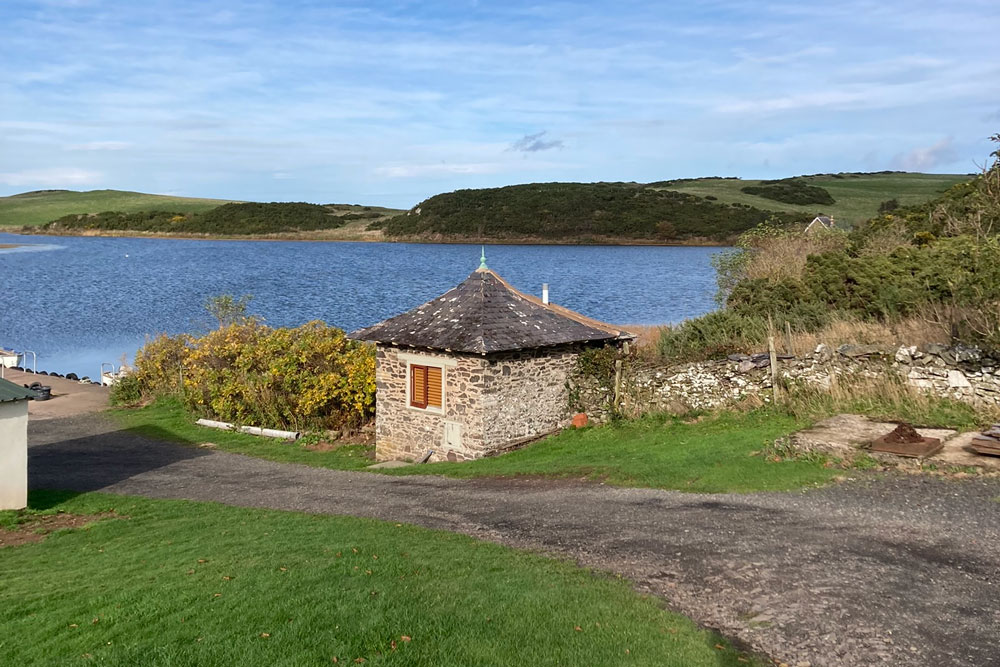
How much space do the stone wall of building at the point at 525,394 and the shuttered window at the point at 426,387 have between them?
1.52m

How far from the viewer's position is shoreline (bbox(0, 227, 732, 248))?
113m

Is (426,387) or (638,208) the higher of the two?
(638,208)

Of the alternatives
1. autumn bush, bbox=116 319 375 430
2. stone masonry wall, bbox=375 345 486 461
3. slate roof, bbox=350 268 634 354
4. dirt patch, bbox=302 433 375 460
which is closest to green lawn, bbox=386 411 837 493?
stone masonry wall, bbox=375 345 486 461

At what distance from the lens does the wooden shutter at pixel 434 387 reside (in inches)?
818

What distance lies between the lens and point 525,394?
20.7 m

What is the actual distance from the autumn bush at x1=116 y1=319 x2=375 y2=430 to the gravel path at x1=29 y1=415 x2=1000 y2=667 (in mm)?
6036

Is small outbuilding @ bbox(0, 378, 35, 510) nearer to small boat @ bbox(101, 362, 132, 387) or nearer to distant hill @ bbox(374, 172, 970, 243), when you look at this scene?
small boat @ bbox(101, 362, 132, 387)

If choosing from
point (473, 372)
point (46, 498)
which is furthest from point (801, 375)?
point (46, 498)

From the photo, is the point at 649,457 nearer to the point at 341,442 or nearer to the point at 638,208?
the point at 341,442

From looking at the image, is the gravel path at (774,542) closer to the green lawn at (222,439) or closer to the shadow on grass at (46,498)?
the shadow on grass at (46,498)

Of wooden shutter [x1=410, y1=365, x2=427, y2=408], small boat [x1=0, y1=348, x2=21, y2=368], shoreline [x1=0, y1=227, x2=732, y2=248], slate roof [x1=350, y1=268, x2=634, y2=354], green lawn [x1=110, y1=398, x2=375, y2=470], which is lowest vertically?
green lawn [x1=110, y1=398, x2=375, y2=470]

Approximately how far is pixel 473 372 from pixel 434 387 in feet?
5.04

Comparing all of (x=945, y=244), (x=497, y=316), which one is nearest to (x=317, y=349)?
(x=497, y=316)

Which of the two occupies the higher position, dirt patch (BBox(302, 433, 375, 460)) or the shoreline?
the shoreline
